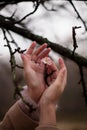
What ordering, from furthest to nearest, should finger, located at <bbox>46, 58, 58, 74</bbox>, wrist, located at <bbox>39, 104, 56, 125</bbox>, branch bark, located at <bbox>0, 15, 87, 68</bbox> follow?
branch bark, located at <bbox>0, 15, 87, 68</bbox> < finger, located at <bbox>46, 58, 58, 74</bbox> < wrist, located at <bbox>39, 104, 56, 125</bbox>

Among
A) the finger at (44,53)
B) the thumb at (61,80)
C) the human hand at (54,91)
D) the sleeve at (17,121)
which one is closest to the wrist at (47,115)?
the human hand at (54,91)

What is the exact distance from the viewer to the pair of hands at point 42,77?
2.77 m

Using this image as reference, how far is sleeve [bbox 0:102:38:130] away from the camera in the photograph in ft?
9.78

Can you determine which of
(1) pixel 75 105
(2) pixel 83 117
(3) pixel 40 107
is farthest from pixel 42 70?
(2) pixel 83 117

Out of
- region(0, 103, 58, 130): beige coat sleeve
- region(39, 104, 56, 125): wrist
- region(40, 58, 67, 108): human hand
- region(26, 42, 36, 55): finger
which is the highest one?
region(26, 42, 36, 55): finger

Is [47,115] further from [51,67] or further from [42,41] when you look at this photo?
[42,41]

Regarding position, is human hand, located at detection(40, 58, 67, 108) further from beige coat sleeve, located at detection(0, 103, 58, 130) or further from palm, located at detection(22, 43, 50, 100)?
beige coat sleeve, located at detection(0, 103, 58, 130)

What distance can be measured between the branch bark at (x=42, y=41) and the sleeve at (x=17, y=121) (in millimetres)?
510

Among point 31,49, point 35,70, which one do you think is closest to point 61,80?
point 35,70

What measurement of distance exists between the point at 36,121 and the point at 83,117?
27.1 metres

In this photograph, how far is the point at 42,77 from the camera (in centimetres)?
292

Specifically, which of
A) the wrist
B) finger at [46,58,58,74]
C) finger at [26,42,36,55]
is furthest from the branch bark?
the wrist

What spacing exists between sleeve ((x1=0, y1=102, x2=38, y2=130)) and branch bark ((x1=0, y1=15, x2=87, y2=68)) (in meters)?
0.51

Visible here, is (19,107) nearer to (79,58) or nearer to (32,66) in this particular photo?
(32,66)
